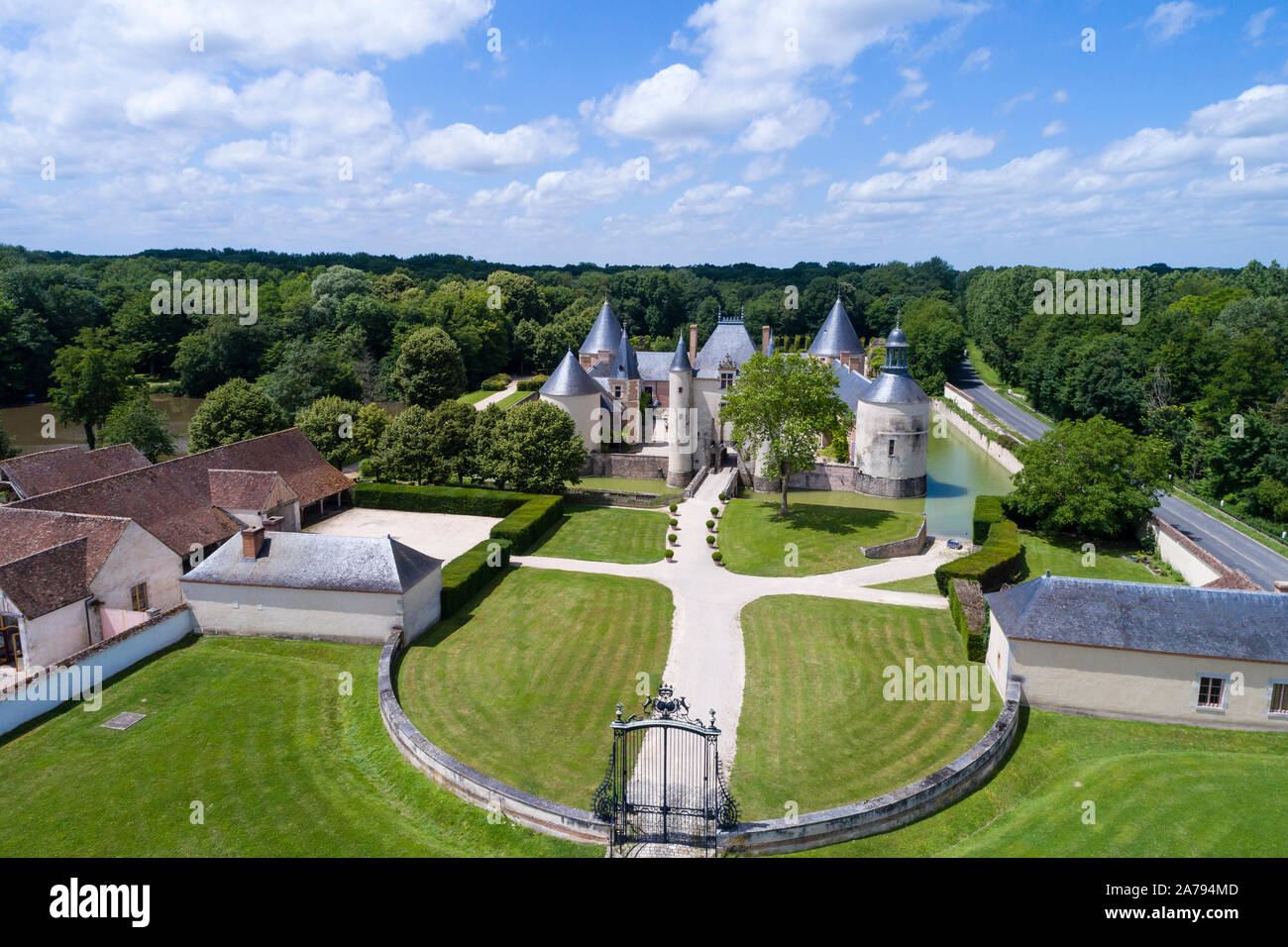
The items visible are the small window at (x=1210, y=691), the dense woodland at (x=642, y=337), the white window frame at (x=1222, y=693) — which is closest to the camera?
the white window frame at (x=1222, y=693)

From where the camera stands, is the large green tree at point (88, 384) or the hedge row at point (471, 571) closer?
the hedge row at point (471, 571)

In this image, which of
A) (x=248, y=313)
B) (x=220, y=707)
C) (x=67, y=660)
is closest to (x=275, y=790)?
(x=220, y=707)

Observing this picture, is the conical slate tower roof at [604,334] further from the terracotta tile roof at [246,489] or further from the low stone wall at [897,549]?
the low stone wall at [897,549]

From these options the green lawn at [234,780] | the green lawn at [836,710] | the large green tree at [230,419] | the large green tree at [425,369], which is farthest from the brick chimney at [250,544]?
the large green tree at [425,369]

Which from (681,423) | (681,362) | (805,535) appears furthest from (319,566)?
(681,362)

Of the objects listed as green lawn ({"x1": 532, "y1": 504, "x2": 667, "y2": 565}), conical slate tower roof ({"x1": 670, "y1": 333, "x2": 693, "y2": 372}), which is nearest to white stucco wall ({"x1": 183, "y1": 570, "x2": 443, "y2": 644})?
green lawn ({"x1": 532, "y1": 504, "x2": 667, "y2": 565})

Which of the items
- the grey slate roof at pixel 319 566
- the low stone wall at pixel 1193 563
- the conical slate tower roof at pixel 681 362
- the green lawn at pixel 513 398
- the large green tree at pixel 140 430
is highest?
the conical slate tower roof at pixel 681 362
